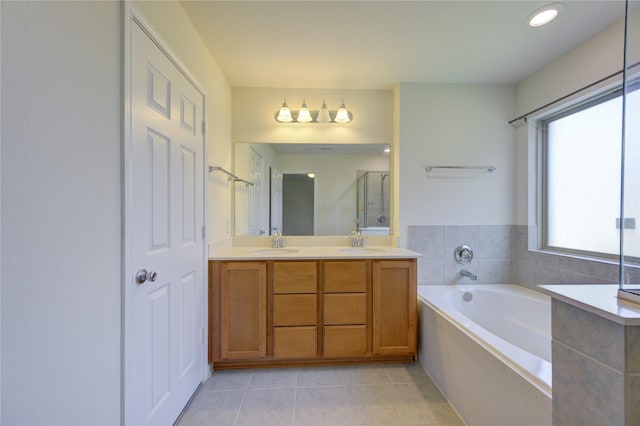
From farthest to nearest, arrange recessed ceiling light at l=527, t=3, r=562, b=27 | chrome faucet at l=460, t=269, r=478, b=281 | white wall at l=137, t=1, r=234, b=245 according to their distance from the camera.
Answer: chrome faucet at l=460, t=269, r=478, b=281, recessed ceiling light at l=527, t=3, r=562, b=27, white wall at l=137, t=1, r=234, b=245

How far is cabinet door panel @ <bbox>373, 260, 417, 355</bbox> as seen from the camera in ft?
6.65

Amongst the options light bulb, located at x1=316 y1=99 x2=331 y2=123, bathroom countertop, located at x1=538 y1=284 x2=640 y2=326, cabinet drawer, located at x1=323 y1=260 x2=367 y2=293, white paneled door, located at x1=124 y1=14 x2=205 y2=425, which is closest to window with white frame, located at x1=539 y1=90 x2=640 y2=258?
bathroom countertop, located at x1=538 y1=284 x2=640 y2=326

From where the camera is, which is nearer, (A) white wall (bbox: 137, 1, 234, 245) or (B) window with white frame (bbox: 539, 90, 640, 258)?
(A) white wall (bbox: 137, 1, 234, 245)

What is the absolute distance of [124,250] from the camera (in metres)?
1.03

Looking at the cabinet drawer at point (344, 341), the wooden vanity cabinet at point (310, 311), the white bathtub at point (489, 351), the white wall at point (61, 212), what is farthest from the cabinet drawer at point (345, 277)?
the white wall at point (61, 212)

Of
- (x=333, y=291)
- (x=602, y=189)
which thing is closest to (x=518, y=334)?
(x=602, y=189)

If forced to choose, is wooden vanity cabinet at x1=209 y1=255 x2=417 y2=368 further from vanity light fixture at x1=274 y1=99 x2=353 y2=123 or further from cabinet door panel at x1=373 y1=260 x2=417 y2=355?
vanity light fixture at x1=274 y1=99 x2=353 y2=123

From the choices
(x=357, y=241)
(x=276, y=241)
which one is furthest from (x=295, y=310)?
(x=357, y=241)

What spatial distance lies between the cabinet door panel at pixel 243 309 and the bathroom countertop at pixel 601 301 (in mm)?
1667

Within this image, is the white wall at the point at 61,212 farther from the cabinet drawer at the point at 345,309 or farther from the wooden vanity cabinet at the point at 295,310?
the cabinet drawer at the point at 345,309

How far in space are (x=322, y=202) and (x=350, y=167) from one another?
45 cm

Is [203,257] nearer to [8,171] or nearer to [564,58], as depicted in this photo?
[8,171]

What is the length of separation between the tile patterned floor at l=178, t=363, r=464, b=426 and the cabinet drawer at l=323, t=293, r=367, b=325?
1.22 ft

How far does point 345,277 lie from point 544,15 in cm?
210
